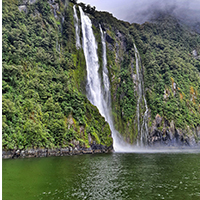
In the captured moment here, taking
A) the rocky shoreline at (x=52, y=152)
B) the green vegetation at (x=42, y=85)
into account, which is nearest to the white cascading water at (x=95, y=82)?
the green vegetation at (x=42, y=85)

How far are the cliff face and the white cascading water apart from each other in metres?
1.96

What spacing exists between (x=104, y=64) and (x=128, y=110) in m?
15.9

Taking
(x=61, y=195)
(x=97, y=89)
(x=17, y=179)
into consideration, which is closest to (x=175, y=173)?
(x=61, y=195)

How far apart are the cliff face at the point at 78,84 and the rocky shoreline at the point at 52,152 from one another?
2.68 ft

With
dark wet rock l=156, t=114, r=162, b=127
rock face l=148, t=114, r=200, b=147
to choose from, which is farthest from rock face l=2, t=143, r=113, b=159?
dark wet rock l=156, t=114, r=162, b=127

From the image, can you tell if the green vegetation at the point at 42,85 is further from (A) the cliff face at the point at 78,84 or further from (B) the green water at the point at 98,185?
(B) the green water at the point at 98,185

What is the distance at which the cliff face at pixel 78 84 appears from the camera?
36.2m

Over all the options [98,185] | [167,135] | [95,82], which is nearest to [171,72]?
[167,135]

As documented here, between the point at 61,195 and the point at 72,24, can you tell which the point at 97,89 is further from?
the point at 61,195

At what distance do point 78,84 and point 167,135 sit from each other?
31.2 metres

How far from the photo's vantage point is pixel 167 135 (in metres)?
62.4

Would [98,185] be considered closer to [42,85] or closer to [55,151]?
[55,151]

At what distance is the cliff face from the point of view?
119 ft

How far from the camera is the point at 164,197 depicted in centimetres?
1255
